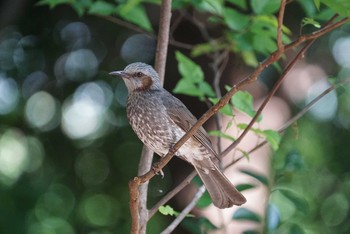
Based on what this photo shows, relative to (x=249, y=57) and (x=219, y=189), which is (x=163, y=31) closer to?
(x=219, y=189)

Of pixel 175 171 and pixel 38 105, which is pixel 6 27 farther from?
pixel 175 171

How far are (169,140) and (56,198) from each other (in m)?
2.57

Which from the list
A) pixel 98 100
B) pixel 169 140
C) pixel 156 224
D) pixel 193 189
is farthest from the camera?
pixel 98 100

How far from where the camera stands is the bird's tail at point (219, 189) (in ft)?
11.1

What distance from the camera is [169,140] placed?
3469mm

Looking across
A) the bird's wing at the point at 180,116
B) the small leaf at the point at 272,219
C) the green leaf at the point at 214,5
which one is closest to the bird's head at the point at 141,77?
the bird's wing at the point at 180,116

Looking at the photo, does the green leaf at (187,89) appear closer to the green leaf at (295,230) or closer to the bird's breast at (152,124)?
the bird's breast at (152,124)

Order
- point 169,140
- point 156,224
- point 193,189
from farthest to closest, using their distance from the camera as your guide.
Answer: point 156,224, point 193,189, point 169,140

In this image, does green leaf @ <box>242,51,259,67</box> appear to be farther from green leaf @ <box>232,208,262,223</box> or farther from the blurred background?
green leaf @ <box>232,208,262,223</box>

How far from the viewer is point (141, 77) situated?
3.62 m

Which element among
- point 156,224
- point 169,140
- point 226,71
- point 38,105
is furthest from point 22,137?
point 169,140

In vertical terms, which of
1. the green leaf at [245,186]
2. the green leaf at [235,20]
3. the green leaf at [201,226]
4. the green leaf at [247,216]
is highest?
the green leaf at [235,20]

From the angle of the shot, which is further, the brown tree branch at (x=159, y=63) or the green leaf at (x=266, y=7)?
the green leaf at (x=266, y=7)

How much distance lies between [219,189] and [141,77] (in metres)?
0.74
